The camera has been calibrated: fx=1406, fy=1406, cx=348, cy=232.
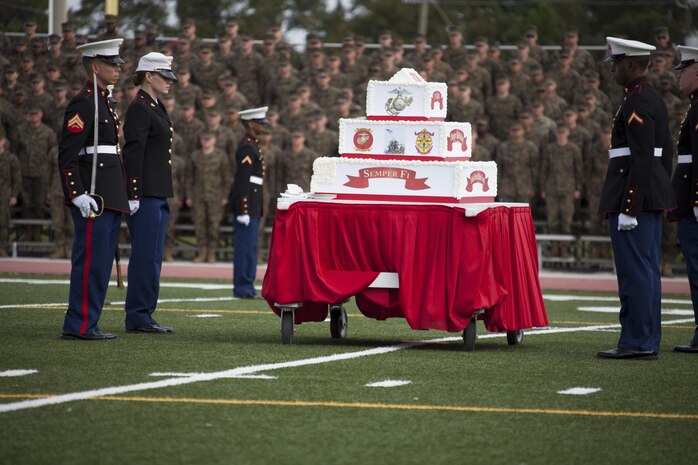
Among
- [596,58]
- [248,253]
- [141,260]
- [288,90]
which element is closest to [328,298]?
[141,260]

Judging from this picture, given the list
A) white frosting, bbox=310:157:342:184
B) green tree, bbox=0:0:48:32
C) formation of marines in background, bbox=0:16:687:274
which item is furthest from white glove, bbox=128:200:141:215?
green tree, bbox=0:0:48:32

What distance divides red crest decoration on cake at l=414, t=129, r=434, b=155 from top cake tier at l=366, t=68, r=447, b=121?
17 cm

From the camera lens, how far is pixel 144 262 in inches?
449

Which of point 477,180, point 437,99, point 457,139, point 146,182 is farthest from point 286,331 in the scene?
point 437,99

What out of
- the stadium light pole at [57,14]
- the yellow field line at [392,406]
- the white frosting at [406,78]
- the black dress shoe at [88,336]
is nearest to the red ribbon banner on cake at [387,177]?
the white frosting at [406,78]

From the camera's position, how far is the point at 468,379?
8445 millimetres

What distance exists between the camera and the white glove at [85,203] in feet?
33.7

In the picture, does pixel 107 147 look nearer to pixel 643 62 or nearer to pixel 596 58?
pixel 643 62

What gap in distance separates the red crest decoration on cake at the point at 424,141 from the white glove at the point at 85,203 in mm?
2598

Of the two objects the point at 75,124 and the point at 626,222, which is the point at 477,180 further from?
the point at 75,124

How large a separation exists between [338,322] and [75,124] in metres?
2.56

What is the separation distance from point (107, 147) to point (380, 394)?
383 centimetres

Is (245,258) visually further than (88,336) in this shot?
Yes

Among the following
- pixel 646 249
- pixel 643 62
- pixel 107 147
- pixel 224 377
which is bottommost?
pixel 224 377
